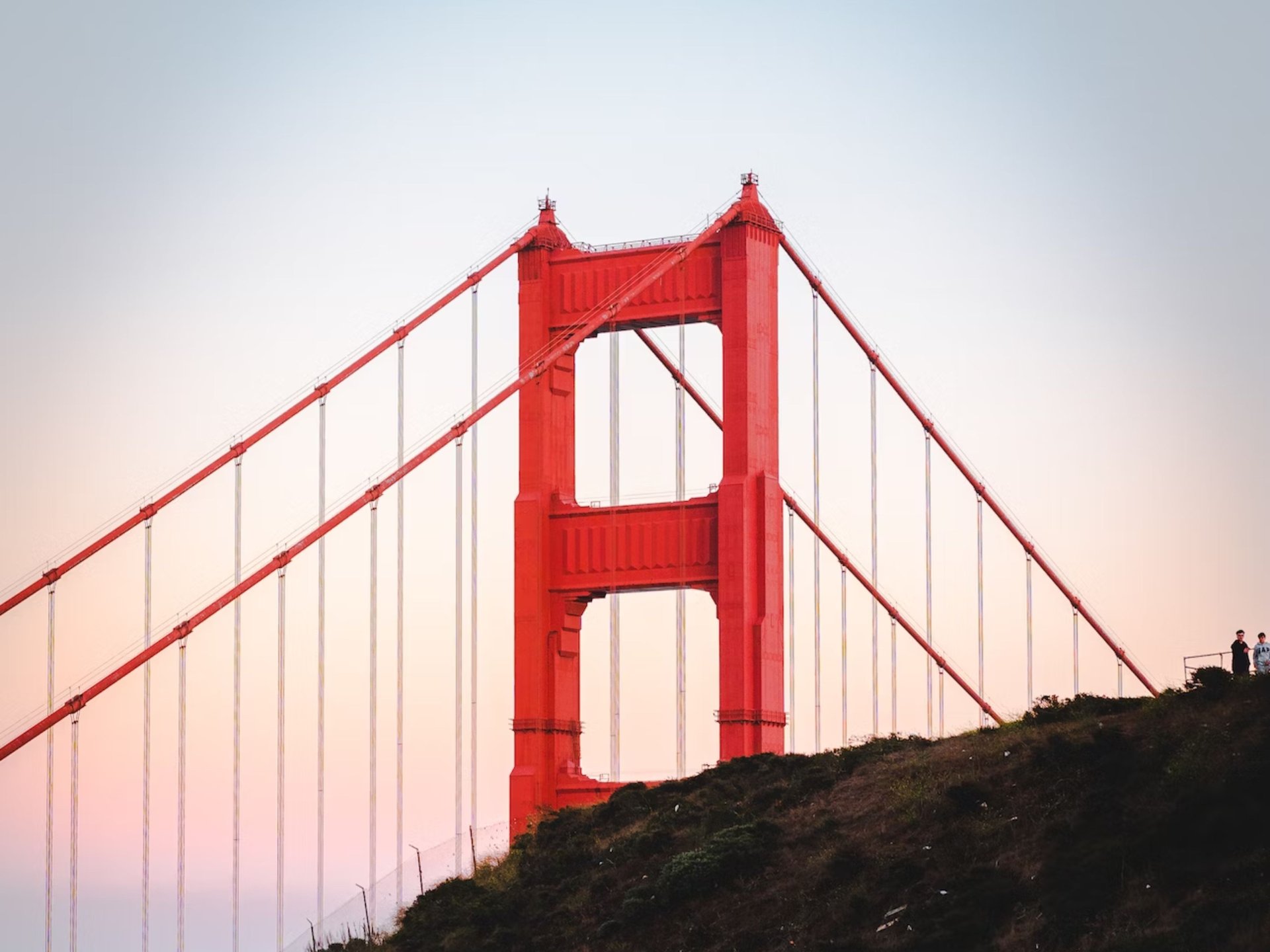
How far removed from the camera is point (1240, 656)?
198 ft

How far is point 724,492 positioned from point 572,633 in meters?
6.02

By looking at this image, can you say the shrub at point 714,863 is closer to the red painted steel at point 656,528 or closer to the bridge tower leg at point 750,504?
the bridge tower leg at point 750,504

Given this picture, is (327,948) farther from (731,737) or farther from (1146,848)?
(1146,848)

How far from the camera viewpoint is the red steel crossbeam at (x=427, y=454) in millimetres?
68312

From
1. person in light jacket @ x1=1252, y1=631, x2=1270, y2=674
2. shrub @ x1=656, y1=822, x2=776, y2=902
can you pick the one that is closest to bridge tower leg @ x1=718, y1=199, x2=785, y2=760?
shrub @ x1=656, y1=822, x2=776, y2=902

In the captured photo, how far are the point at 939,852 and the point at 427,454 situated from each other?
22.7m

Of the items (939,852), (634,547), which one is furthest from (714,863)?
(634,547)

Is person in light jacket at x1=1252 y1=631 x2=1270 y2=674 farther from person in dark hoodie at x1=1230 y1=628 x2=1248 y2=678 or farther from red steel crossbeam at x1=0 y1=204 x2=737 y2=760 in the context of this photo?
red steel crossbeam at x1=0 y1=204 x2=737 y2=760

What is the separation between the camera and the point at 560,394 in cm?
7950

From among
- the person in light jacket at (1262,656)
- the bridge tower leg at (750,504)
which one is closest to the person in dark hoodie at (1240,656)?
the person in light jacket at (1262,656)

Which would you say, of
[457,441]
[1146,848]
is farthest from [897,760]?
[457,441]

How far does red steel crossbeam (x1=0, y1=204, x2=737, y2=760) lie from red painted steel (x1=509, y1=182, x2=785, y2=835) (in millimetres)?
407

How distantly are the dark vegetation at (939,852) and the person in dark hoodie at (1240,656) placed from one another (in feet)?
2.48

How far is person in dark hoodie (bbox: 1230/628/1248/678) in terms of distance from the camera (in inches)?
2363
